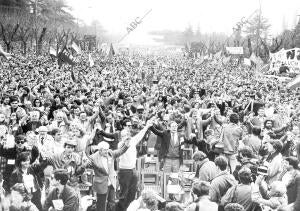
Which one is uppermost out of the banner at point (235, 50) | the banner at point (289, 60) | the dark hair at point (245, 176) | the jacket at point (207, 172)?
the banner at point (235, 50)

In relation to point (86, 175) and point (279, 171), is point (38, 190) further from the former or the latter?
point (279, 171)

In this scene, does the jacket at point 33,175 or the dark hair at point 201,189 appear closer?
the dark hair at point 201,189

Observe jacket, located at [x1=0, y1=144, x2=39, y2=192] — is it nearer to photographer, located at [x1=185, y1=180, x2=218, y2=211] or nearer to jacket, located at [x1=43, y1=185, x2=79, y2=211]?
jacket, located at [x1=43, y1=185, x2=79, y2=211]

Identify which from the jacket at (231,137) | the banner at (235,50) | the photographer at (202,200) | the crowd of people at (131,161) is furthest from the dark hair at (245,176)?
the banner at (235,50)

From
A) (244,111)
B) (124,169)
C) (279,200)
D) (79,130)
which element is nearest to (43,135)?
(79,130)

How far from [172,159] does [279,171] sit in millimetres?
2781

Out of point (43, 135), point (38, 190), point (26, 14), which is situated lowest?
point (38, 190)

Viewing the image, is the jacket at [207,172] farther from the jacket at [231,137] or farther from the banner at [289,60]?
the banner at [289,60]

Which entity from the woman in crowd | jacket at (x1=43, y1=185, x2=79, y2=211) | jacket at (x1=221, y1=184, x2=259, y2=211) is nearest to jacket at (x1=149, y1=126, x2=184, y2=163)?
the woman in crowd

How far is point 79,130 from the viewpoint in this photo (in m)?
9.84

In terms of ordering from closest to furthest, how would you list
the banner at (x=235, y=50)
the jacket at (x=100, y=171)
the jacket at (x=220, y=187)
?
the jacket at (x=220, y=187)
the jacket at (x=100, y=171)
the banner at (x=235, y=50)

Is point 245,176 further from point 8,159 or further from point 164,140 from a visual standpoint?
point 8,159

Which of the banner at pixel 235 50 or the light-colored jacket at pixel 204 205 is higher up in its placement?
the banner at pixel 235 50

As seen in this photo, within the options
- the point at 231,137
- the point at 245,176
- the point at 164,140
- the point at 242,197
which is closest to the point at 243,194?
the point at 242,197
